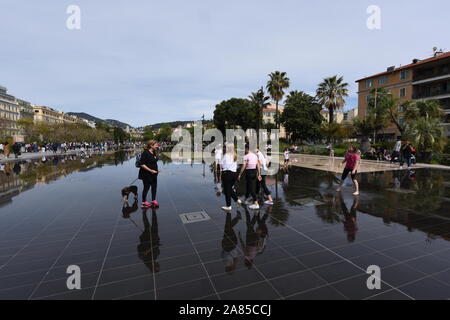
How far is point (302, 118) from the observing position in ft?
138

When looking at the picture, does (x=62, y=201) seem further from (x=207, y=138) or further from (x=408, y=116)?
(x=207, y=138)

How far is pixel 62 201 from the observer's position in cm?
727

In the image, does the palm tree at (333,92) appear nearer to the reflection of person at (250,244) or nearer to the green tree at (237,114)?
the green tree at (237,114)

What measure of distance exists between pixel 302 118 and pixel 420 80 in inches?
731

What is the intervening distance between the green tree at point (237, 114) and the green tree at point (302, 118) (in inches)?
253

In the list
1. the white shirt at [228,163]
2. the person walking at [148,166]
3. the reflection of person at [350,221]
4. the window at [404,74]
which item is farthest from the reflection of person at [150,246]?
the window at [404,74]

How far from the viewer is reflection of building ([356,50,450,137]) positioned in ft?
114

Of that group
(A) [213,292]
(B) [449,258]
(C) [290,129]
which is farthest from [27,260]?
(C) [290,129]

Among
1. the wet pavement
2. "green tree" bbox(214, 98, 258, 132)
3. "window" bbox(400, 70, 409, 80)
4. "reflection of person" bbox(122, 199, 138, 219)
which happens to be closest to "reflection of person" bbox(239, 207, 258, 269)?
the wet pavement

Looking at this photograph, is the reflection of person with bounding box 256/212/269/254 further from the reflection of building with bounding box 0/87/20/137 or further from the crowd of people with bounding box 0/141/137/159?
the reflection of building with bounding box 0/87/20/137

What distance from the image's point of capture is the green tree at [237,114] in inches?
1877

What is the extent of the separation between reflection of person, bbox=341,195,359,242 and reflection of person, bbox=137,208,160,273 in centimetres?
348
